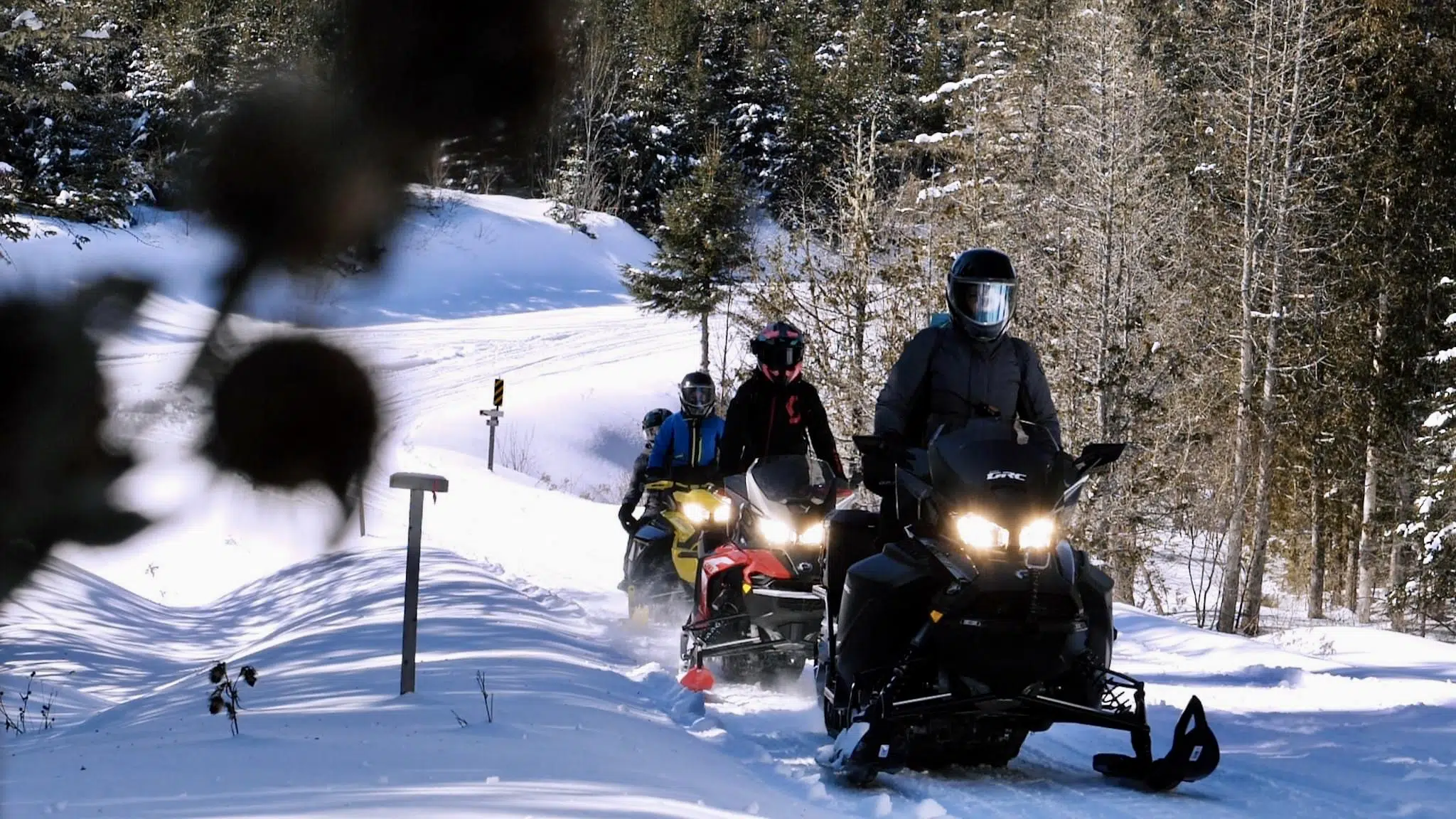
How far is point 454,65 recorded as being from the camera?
94 cm

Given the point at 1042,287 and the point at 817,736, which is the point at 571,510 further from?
the point at 817,736

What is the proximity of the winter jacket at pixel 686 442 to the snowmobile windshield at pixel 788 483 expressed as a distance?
2.21 m

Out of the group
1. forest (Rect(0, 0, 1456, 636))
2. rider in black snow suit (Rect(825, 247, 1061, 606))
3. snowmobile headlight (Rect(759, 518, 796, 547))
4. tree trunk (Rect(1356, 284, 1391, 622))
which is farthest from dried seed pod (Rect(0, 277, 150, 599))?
tree trunk (Rect(1356, 284, 1391, 622))

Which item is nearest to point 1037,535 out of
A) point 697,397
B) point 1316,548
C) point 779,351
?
point 779,351

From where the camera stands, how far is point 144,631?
6.19m

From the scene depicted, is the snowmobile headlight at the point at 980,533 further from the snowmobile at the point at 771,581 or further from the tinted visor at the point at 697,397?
the tinted visor at the point at 697,397

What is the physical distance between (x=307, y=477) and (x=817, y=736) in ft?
15.9

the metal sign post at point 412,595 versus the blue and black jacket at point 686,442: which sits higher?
the blue and black jacket at point 686,442

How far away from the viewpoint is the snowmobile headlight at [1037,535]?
4.35 m

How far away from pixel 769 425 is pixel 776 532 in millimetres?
1088

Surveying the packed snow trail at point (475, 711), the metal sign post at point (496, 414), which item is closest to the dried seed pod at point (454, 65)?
the packed snow trail at point (475, 711)

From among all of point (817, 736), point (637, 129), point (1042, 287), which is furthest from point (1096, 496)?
point (637, 129)

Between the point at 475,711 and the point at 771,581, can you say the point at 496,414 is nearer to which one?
the point at 771,581

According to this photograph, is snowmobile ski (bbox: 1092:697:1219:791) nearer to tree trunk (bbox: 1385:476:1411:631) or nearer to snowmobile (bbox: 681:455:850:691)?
snowmobile (bbox: 681:455:850:691)
